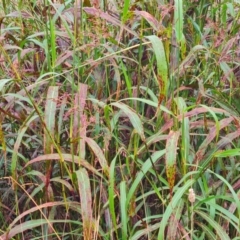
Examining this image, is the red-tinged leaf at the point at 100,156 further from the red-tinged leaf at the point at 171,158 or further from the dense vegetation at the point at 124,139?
the red-tinged leaf at the point at 171,158

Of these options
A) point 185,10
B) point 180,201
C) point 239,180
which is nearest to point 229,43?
point 185,10

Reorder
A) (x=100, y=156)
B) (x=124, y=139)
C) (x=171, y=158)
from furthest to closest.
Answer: (x=124, y=139), (x=100, y=156), (x=171, y=158)

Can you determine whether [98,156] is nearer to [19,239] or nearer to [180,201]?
[180,201]

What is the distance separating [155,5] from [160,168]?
673 millimetres

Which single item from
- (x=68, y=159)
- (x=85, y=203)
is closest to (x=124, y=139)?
(x=68, y=159)

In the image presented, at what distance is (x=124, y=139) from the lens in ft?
6.86

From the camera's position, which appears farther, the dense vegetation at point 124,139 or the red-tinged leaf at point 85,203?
the dense vegetation at point 124,139

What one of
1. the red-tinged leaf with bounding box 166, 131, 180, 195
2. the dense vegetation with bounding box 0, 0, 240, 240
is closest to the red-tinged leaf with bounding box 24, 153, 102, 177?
the dense vegetation with bounding box 0, 0, 240, 240

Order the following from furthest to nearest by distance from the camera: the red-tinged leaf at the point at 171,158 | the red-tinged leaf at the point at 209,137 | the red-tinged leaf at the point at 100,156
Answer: the red-tinged leaf at the point at 209,137, the red-tinged leaf at the point at 100,156, the red-tinged leaf at the point at 171,158

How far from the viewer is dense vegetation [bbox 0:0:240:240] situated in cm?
173

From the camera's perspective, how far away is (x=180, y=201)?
1.78 meters

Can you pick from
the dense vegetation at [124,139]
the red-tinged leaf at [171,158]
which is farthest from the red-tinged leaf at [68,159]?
Result: the red-tinged leaf at [171,158]

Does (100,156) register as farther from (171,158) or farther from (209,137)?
(209,137)

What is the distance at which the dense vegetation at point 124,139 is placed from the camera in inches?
68.1
